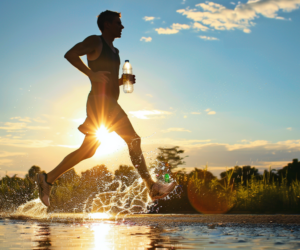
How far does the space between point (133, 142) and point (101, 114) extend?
59 cm

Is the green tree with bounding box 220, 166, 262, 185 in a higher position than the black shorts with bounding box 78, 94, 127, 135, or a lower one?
lower

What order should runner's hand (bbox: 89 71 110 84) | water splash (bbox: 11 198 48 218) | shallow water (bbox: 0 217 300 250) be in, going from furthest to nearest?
water splash (bbox: 11 198 48 218), runner's hand (bbox: 89 71 110 84), shallow water (bbox: 0 217 300 250)

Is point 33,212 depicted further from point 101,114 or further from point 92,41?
point 92,41

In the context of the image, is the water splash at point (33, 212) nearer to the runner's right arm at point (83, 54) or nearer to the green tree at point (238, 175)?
the runner's right arm at point (83, 54)

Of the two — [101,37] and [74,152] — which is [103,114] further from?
[101,37]

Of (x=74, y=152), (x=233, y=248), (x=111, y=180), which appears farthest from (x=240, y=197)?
(x=233, y=248)

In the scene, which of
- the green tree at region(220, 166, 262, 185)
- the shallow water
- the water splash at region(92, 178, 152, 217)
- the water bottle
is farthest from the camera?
the green tree at region(220, 166, 262, 185)

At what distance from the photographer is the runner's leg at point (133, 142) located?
16.8 feet

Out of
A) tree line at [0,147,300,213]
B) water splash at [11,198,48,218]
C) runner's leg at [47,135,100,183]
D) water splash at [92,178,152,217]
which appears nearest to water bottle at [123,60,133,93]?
runner's leg at [47,135,100,183]

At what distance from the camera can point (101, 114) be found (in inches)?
196

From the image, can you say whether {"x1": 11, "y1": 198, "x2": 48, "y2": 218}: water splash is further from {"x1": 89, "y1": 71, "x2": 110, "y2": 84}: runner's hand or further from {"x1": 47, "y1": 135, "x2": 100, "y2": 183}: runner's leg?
{"x1": 89, "y1": 71, "x2": 110, "y2": 84}: runner's hand

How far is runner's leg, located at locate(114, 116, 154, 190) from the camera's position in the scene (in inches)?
202

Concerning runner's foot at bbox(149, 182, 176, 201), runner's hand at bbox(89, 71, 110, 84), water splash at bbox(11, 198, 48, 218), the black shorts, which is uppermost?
runner's hand at bbox(89, 71, 110, 84)

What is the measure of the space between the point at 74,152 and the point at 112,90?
0.98 m
